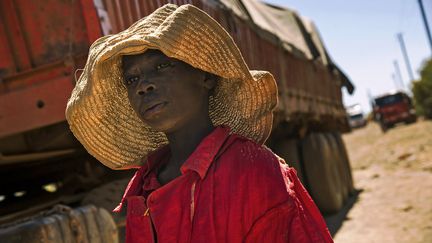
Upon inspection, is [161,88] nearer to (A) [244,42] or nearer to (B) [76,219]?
(B) [76,219]

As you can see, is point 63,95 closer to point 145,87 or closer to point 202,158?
point 145,87

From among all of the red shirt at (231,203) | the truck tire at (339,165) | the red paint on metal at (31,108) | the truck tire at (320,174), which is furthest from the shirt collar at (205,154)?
the truck tire at (339,165)

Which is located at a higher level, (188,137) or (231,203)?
(188,137)

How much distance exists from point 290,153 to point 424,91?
28841 mm

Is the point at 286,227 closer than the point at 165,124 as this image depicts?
Yes

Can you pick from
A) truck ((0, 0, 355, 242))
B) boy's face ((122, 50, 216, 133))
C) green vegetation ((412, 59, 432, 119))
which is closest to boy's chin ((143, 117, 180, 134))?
boy's face ((122, 50, 216, 133))

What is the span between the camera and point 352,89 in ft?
38.4

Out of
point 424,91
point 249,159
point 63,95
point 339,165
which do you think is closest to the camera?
point 249,159

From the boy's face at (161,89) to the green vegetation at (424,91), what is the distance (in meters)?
34.5

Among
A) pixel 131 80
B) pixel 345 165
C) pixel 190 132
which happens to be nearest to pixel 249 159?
pixel 190 132

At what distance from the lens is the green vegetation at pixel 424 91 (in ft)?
109

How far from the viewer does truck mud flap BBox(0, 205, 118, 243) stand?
2535mm

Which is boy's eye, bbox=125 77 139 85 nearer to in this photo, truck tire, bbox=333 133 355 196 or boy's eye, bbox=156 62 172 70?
boy's eye, bbox=156 62 172 70

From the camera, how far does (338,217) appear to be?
26.5ft
